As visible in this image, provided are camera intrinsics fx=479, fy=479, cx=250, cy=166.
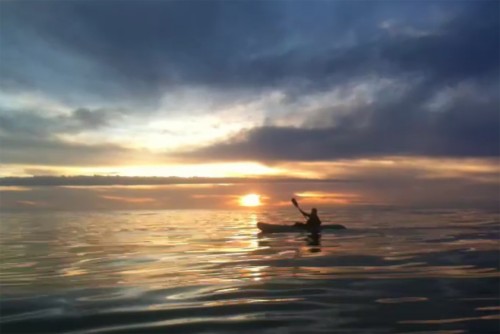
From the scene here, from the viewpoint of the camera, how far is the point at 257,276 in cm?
1925

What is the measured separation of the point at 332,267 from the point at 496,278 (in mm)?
6438

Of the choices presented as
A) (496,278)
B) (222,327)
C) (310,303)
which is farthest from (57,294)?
(496,278)

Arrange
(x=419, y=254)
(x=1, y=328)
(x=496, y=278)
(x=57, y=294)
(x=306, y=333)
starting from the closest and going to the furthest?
(x=306, y=333) < (x=1, y=328) < (x=57, y=294) < (x=496, y=278) < (x=419, y=254)

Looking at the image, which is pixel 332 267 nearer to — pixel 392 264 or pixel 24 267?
pixel 392 264

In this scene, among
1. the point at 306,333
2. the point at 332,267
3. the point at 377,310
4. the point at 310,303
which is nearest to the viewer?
the point at 306,333

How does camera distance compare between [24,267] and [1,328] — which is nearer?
[1,328]

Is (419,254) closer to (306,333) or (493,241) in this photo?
(493,241)

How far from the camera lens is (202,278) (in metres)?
19.0

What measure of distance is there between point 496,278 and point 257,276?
9032 mm

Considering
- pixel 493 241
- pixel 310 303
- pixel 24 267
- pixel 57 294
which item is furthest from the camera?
pixel 493 241

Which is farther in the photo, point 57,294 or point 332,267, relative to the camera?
point 332,267

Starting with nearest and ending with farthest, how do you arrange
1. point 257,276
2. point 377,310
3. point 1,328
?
1. point 1,328
2. point 377,310
3. point 257,276

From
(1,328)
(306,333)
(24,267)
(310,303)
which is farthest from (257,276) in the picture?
(24,267)

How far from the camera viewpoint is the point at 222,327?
38.7 ft
